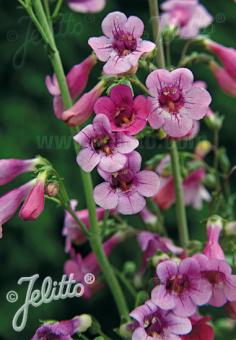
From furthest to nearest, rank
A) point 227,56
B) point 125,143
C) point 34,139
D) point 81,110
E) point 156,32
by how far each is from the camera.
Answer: point 34,139 < point 227,56 < point 156,32 < point 81,110 < point 125,143

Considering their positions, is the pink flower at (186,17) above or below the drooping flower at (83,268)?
above

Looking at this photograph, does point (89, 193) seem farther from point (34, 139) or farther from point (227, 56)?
point (34, 139)

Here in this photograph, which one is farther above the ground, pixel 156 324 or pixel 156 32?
pixel 156 32

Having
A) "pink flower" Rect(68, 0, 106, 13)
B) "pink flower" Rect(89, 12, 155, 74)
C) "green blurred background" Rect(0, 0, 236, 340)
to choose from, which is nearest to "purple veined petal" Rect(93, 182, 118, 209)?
"pink flower" Rect(89, 12, 155, 74)

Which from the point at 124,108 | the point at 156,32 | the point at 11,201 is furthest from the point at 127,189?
the point at 156,32

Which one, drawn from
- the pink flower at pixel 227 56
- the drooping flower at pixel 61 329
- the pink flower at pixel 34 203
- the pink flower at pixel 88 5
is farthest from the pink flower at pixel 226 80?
the drooping flower at pixel 61 329

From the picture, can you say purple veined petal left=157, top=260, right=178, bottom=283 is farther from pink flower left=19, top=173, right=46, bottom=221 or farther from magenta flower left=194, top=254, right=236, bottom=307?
pink flower left=19, top=173, right=46, bottom=221

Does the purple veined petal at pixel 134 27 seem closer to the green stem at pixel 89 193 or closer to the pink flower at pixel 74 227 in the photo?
the green stem at pixel 89 193

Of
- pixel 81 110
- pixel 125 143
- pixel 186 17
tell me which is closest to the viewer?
pixel 125 143
